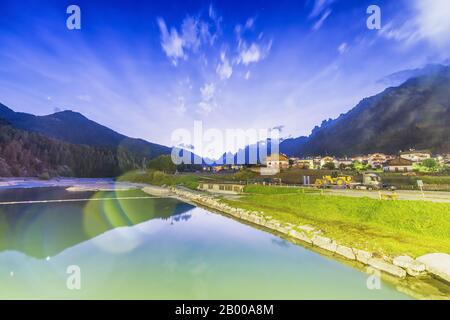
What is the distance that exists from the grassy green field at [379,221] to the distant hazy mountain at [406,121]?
141699 mm

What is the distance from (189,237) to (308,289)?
462 inches

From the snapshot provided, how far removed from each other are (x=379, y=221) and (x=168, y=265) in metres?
15.2

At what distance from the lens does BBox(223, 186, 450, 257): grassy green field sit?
13.5 m

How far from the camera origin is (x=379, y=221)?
60.4ft

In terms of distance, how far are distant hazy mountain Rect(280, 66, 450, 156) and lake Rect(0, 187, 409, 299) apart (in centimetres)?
15222

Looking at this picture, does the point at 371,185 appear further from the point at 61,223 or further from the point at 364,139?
the point at 364,139

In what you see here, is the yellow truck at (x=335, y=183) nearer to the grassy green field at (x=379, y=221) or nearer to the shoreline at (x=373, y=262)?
the grassy green field at (x=379, y=221)

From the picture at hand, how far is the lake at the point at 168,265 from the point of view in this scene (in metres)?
10.8

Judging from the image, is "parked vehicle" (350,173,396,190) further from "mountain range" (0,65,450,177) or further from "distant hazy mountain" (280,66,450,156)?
"distant hazy mountain" (280,66,450,156)

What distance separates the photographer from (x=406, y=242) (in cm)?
1372

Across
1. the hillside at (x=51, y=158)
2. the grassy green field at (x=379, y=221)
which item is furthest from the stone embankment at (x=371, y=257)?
the hillside at (x=51, y=158)

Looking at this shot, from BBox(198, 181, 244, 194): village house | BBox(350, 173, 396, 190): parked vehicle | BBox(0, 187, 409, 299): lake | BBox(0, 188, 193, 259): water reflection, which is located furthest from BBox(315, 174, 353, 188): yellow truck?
BBox(0, 188, 193, 259): water reflection
